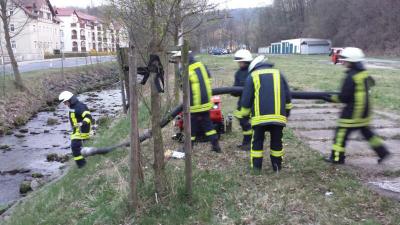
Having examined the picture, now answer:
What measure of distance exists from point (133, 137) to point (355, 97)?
10.7 ft

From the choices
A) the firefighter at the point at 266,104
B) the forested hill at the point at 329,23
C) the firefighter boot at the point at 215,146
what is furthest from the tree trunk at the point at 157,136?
the forested hill at the point at 329,23

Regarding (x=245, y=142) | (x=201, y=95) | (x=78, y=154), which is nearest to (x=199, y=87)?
(x=201, y=95)

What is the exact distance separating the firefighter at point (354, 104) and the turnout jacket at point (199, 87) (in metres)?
2.18

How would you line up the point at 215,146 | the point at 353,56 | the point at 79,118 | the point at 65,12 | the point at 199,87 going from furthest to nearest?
the point at 65,12 → the point at 79,118 → the point at 215,146 → the point at 199,87 → the point at 353,56

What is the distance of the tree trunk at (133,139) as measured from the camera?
14.8ft

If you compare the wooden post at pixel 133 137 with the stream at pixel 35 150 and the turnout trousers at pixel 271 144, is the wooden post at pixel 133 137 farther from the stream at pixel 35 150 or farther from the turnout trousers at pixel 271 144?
the stream at pixel 35 150

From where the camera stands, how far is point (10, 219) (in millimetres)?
6656

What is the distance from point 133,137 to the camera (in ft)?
15.4

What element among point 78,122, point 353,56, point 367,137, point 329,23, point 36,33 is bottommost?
point 78,122

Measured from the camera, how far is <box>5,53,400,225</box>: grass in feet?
15.3

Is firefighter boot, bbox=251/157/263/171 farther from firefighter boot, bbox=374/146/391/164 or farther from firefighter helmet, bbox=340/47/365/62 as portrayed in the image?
firefighter helmet, bbox=340/47/365/62

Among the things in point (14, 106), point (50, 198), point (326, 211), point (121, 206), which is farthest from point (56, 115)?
point (326, 211)

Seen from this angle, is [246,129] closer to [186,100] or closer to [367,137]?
[367,137]

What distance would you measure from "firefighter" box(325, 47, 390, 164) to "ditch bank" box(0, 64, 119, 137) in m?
12.6
